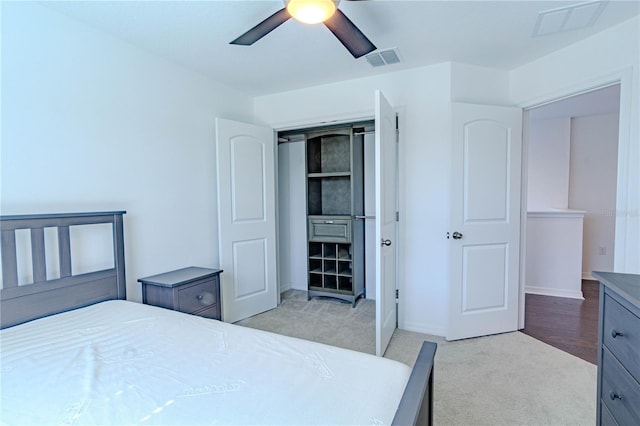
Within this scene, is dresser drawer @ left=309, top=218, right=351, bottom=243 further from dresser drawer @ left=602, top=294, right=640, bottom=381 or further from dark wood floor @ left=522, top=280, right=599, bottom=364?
dresser drawer @ left=602, top=294, right=640, bottom=381

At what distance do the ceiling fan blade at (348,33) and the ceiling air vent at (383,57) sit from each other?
29.0 inches

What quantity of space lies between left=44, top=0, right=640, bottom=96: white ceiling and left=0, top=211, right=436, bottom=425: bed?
54.4 inches

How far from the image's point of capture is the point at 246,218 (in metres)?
3.40

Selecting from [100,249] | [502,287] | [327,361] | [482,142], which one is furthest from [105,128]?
[502,287]

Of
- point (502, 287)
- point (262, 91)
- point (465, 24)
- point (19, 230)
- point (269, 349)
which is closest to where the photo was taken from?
point (269, 349)

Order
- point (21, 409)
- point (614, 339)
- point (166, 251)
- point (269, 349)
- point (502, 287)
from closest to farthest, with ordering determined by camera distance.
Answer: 1. point (21, 409)
2. point (614, 339)
3. point (269, 349)
4. point (166, 251)
5. point (502, 287)

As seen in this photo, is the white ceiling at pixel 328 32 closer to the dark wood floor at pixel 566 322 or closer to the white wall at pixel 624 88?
the white wall at pixel 624 88

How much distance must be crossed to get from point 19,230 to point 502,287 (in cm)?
356

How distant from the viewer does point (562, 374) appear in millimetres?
2270

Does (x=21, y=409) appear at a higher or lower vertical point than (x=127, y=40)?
lower

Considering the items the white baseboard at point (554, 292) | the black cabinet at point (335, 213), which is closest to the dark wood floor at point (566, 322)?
the white baseboard at point (554, 292)

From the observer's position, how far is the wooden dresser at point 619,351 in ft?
3.59

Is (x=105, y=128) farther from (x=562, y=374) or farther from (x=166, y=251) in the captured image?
(x=562, y=374)

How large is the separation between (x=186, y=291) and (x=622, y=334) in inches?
95.3
